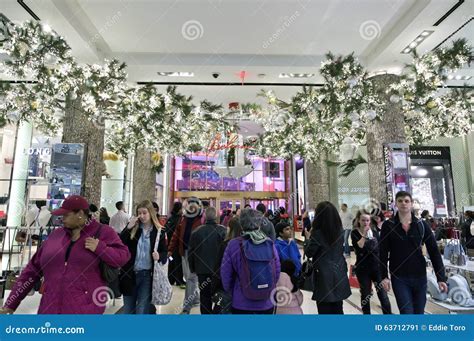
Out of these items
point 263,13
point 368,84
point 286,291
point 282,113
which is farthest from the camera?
point 282,113

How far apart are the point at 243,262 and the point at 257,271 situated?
0.12 m

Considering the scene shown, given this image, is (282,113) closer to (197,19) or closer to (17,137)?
(197,19)

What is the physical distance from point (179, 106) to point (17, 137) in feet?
27.9

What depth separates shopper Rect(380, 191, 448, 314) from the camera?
267 centimetres

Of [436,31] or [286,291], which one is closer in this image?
[286,291]

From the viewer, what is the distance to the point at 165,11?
20.5 feet

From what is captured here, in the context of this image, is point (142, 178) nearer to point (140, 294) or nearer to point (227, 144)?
point (227, 144)

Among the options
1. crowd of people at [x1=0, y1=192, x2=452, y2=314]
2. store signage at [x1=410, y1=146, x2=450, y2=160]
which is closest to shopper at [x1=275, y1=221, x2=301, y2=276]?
crowd of people at [x1=0, y1=192, x2=452, y2=314]

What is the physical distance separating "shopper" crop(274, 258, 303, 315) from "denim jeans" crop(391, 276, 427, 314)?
2.89 feet

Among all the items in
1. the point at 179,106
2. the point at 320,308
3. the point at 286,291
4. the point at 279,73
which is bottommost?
the point at 320,308

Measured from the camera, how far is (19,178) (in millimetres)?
11008

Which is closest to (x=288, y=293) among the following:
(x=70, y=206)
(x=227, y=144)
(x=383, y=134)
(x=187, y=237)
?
(x=70, y=206)

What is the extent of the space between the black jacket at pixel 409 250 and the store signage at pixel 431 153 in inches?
479

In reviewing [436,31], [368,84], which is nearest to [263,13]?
[368,84]
